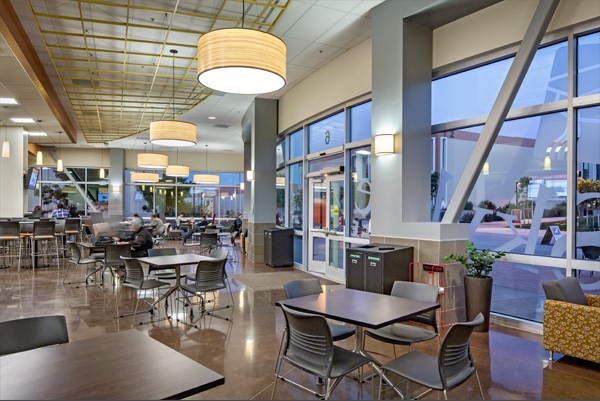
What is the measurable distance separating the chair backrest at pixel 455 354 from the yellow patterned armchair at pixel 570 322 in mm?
1887

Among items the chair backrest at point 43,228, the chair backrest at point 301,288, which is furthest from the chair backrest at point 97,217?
the chair backrest at point 301,288

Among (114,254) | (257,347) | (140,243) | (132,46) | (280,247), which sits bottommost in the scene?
(257,347)

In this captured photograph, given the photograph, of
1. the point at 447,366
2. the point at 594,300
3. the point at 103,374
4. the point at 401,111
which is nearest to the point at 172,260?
the point at 103,374

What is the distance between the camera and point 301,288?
3938mm

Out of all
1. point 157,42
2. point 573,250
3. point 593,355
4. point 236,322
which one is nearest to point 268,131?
point 157,42

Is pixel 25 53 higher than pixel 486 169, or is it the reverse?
pixel 25 53

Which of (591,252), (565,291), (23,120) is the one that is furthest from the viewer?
(23,120)

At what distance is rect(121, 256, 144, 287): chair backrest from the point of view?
17.8ft

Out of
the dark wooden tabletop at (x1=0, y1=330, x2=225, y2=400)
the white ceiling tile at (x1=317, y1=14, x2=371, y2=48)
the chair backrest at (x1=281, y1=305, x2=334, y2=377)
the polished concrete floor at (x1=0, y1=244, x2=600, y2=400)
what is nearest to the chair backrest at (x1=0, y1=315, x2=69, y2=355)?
the dark wooden tabletop at (x1=0, y1=330, x2=225, y2=400)

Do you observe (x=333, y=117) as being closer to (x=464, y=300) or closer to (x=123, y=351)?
(x=464, y=300)

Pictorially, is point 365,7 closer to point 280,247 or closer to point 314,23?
point 314,23

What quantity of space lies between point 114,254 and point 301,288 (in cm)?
425

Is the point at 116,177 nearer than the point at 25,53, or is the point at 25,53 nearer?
the point at 25,53

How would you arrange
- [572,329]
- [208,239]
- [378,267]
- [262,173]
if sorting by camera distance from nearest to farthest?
1. [572,329]
2. [378,267]
3. [208,239]
4. [262,173]
